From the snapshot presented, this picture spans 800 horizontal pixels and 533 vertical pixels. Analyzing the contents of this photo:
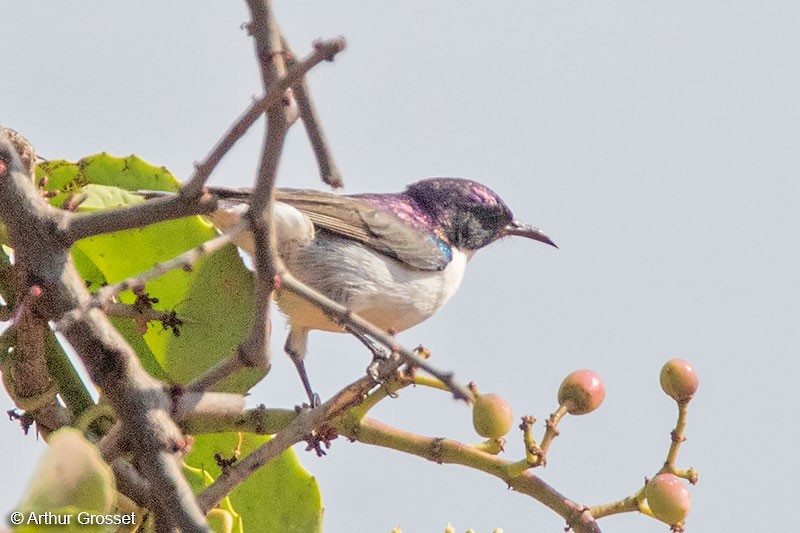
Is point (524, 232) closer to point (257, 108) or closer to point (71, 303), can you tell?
point (71, 303)

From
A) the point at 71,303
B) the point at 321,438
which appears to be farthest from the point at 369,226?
the point at 71,303

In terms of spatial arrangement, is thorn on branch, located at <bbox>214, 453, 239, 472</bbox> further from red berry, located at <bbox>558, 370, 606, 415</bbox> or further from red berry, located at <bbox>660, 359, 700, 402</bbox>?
red berry, located at <bbox>660, 359, 700, 402</bbox>

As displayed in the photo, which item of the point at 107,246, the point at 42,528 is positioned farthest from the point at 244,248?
the point at 42,528

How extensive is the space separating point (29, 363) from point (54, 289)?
0.44 meters

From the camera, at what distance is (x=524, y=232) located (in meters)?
6.05

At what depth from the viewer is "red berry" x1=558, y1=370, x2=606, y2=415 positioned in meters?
2.64

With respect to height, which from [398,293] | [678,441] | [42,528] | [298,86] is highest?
[298,86]

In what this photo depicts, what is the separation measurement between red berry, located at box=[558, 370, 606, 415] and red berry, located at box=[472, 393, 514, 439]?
0.60 ft

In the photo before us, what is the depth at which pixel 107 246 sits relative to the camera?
3193 millimetres

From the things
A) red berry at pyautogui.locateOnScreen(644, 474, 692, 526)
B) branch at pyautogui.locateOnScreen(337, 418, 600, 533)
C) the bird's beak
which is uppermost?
red berry at pyautogui.locateOnScreen(644, 474, 692, 526)

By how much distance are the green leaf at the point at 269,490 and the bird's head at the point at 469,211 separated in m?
2.85

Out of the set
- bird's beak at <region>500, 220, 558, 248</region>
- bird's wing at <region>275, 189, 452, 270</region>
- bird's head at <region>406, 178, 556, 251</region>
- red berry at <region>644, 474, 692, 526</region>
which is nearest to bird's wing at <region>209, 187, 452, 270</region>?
bird's wing at <region>275, 189, 452, 270</region>

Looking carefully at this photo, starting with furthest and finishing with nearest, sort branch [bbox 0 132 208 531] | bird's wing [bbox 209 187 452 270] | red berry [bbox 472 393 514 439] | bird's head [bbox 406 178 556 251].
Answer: bird's head [bbox 406 178 556 251]
bird's wing [bbox 209 187 452 270]
red berry [bbox 472 393 514 439]
branch [bbox 0 132 208 531]

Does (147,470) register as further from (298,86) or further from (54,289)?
(298,86)
